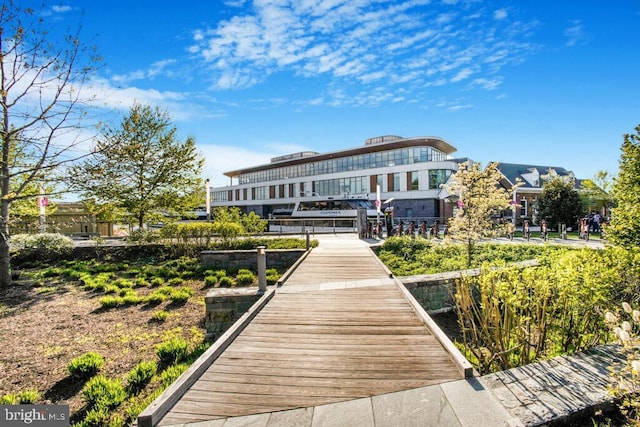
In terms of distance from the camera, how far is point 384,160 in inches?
1620

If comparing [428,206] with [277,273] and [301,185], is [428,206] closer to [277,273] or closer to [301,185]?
[301,185]

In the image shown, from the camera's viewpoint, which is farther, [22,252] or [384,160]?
[384,160]

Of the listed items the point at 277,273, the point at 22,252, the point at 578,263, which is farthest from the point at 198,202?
the point at 578,263

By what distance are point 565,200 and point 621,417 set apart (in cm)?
2565

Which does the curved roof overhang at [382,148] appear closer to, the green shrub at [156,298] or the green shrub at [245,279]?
the green shrub at [245,279]

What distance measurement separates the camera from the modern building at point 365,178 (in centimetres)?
3541

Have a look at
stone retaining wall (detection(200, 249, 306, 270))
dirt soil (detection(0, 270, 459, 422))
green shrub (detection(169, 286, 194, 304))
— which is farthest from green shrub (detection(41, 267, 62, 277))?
green shrub (detection(169, 286, 194, 304))

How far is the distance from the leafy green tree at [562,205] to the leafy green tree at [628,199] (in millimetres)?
22174

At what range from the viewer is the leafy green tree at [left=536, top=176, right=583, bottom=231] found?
920 inches

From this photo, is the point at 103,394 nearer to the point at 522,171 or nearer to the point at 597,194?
the point at 597,194

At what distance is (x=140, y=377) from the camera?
482cm

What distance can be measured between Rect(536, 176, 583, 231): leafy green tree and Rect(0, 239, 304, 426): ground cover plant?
22.3 metres

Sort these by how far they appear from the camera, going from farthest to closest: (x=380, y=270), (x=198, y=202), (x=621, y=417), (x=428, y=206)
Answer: (x=428, y=206) < (x=198, y=202) < (x=380, y=270) < (x=621, y=417)

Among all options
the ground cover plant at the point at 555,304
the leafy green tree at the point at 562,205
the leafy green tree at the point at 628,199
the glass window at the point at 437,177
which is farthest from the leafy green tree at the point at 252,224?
the glass window at the point at 437,177
